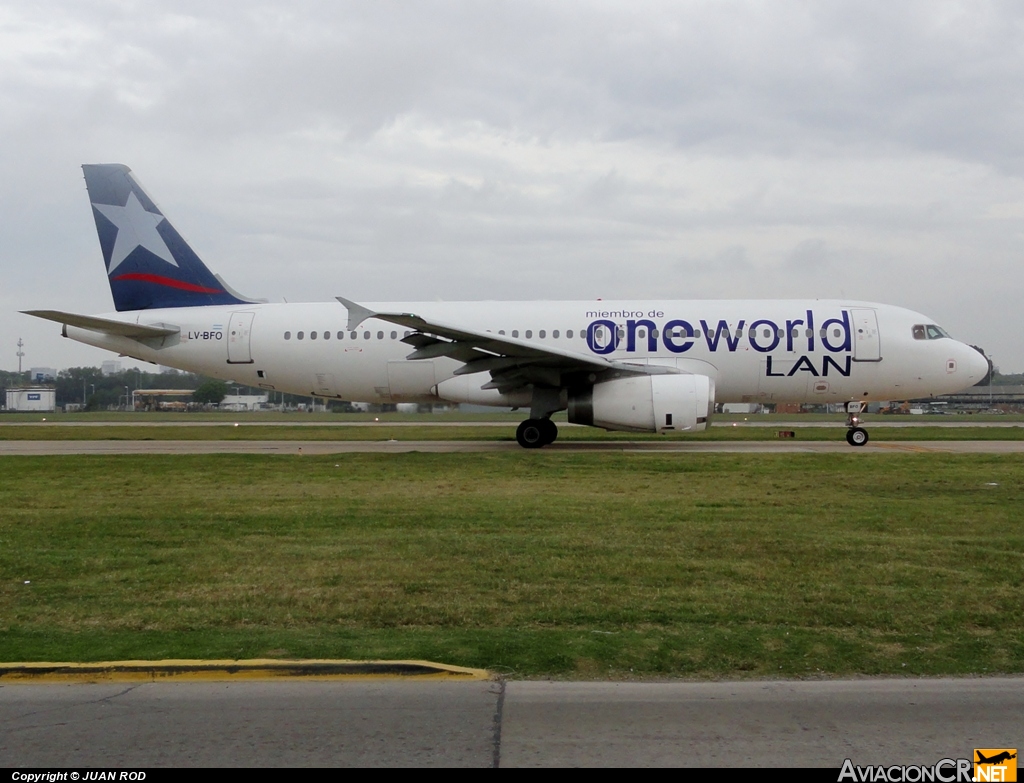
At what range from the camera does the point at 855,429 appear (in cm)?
2261

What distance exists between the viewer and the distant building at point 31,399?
8720cm

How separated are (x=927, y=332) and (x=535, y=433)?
9578mm

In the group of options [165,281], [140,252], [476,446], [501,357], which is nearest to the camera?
[501,357]

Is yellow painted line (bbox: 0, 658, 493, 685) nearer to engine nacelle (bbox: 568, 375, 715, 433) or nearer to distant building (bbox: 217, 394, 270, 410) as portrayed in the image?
engine nacelle (bbox: 568, 375, 715, 433)

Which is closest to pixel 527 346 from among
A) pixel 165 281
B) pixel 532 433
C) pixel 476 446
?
pixel 532 433

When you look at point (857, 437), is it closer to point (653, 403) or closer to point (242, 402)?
point (653, 403)

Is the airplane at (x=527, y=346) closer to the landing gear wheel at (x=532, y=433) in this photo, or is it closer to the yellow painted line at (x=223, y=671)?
the landing gear wheel at (x=532, y=433)

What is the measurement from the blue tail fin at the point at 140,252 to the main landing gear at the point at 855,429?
52.7ft

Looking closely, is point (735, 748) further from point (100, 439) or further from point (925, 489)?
point (100, 439)

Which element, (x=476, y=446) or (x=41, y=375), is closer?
(x=476, y=446)

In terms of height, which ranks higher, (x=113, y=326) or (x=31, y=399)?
(x=113, y=326)

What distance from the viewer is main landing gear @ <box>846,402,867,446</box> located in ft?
73.4

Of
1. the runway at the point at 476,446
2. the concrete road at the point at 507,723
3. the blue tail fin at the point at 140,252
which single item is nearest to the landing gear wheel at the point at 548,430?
the runway at the point at 476,446

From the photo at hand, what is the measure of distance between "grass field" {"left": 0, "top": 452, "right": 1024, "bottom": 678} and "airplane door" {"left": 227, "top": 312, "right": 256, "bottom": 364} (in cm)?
932
